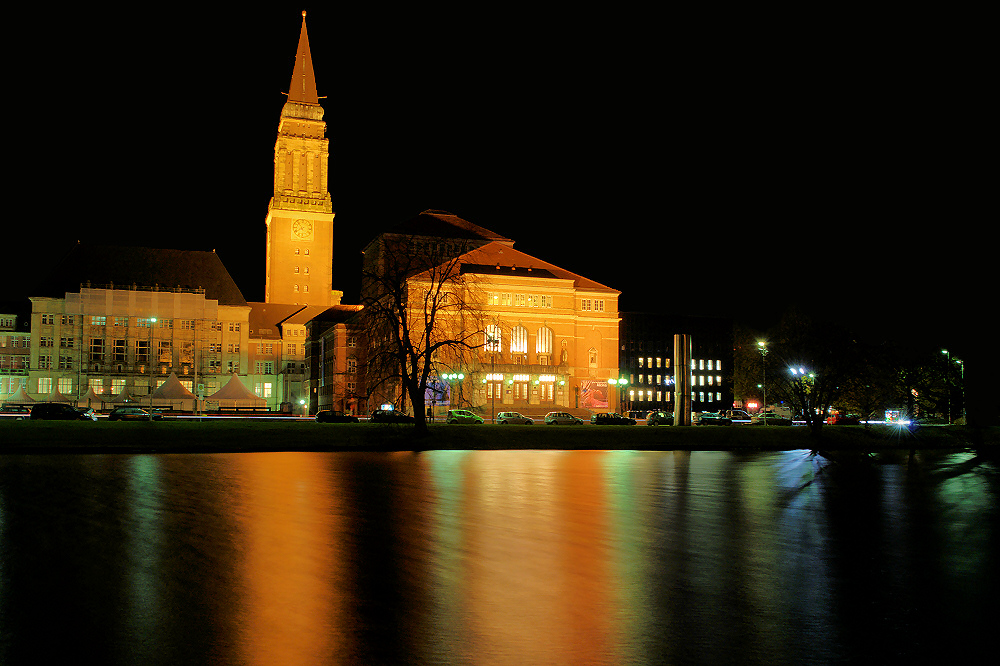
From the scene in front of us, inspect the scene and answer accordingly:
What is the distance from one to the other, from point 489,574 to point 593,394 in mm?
91922

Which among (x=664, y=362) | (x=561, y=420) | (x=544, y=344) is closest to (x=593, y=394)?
(x=544, y=344)

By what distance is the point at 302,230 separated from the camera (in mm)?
127250

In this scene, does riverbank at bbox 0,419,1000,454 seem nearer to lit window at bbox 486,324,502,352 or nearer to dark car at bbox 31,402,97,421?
lit window at bbox 486,324,502,352

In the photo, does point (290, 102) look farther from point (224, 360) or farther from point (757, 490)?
point (757, 490)

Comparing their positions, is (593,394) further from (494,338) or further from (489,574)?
(489,574)

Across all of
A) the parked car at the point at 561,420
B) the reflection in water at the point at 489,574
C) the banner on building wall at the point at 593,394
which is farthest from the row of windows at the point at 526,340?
the reflection in water at the point at 489,574

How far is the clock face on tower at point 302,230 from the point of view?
4998 inches

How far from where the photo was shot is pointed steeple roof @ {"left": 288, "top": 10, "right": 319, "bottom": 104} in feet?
436

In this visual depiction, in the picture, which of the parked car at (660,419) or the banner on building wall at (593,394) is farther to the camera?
the banner on building wall at (593,394)

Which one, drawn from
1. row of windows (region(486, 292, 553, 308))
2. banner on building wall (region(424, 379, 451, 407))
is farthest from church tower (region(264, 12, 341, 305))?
banner on building wall (region(424, 379, 451, 407))

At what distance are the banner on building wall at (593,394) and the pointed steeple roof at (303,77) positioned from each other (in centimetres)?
6859

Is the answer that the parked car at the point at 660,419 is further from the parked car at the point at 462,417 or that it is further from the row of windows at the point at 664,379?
the row of windows at the point at 664,379

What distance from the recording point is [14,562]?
388 inches

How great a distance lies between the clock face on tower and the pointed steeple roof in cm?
2108
